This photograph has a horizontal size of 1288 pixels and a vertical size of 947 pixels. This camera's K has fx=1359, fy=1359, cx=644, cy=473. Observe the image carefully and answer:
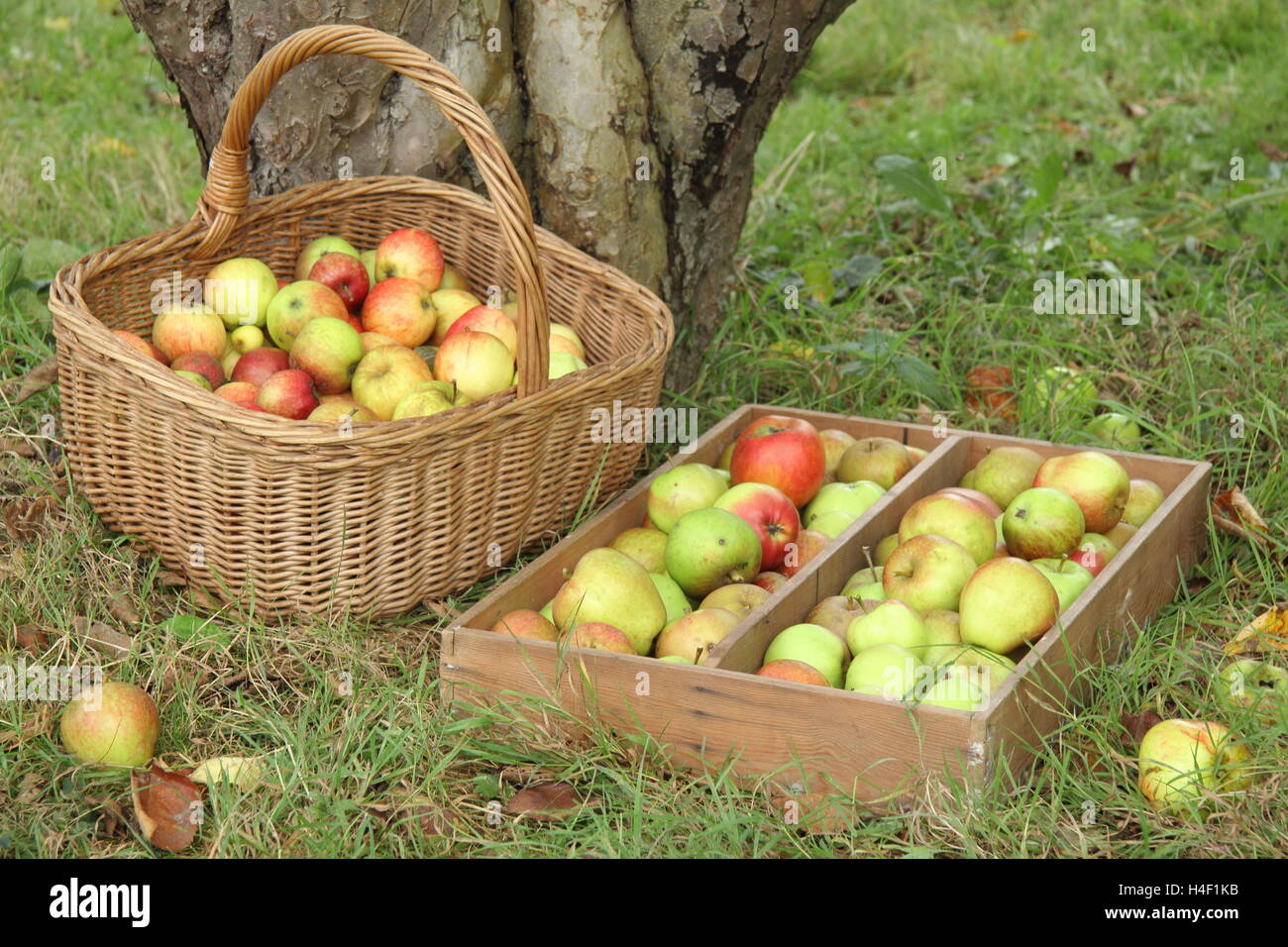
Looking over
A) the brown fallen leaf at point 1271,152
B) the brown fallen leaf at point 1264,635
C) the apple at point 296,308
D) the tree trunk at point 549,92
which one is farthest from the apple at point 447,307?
the brown fallen leaf at point 1271,152

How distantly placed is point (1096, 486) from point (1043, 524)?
210mm

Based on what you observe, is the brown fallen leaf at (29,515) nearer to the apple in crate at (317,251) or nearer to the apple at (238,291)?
the apple at (238,291)

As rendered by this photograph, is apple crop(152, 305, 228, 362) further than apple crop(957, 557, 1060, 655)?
Yes

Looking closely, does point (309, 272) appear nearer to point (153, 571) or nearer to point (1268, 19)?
point (153, 571)

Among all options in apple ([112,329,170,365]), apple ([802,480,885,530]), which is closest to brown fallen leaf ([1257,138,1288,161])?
apple ([802,480,885,530])

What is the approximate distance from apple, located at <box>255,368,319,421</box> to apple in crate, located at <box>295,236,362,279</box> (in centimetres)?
51

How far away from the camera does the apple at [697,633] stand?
224 centimetres

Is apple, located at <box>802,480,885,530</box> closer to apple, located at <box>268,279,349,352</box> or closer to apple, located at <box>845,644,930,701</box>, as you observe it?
apple, located at <box>845,644,930,701</box>

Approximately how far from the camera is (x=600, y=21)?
2963mm

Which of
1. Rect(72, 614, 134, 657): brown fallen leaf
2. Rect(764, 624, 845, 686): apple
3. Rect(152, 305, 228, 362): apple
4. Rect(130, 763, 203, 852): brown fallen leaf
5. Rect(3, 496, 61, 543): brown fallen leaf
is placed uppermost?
Rect(152, 305, 228, 362): apple

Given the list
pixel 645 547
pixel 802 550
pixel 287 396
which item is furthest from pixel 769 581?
pixel 287 396

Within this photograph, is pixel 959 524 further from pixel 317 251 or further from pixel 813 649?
pixel 317 251

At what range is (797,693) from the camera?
2020mm

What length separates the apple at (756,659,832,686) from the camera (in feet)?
6.97
